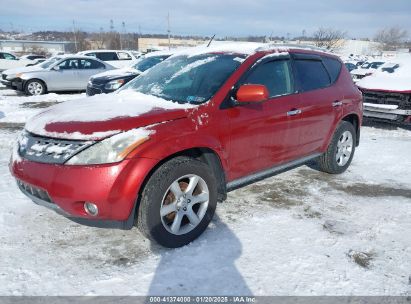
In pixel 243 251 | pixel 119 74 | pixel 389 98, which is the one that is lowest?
pixel 243 251

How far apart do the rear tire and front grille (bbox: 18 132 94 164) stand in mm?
3494

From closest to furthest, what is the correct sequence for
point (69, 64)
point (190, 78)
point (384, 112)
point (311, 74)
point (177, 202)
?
point (177, 202) → point (190, 78) → point (311, 74) → point (384, 112) → point (69, 64)

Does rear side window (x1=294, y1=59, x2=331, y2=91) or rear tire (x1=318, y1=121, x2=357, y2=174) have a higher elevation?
rear side window (x1=294, y1=59, x2=331, y2=91)

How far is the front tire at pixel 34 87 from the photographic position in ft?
43.6

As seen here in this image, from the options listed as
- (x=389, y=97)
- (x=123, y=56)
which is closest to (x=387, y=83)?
(x=389, y=97)

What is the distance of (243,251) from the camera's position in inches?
127

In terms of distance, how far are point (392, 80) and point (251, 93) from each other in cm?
701

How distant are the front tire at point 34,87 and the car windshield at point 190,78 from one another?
1045 centimetres

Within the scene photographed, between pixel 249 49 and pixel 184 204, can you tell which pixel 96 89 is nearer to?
pixel 249 49

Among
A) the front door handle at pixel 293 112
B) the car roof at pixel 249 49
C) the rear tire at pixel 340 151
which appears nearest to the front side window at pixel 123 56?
the car roof at pixel 249 49

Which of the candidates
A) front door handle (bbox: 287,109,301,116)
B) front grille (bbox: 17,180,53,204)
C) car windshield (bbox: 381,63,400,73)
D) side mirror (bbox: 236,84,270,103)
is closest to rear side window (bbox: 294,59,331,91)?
front door handle (bbox: 287,109,301,116)

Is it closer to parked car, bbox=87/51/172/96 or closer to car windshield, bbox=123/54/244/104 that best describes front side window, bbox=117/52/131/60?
parked car, bbox=87/51/172/96

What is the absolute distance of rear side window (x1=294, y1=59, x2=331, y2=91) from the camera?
440 centimetres

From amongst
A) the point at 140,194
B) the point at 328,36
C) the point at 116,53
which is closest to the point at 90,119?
the point at 140,194
